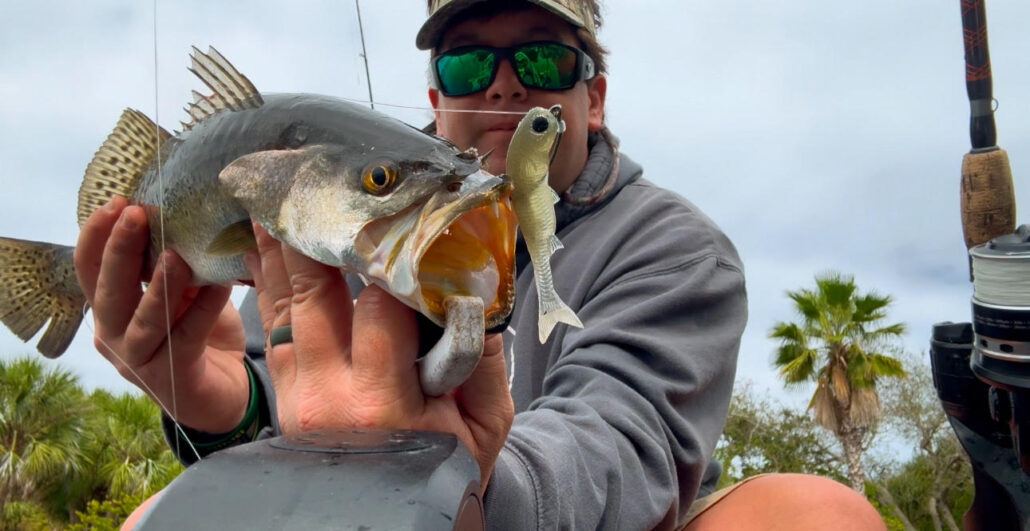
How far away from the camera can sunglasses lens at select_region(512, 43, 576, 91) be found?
9.46ft

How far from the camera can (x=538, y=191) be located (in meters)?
1.37

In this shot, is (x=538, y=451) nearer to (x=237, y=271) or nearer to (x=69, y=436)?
(x=237, y=271)

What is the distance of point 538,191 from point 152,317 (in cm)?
129

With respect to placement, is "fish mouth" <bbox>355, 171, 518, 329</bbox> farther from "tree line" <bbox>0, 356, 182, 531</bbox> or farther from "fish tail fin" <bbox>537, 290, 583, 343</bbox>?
"tree line" <bbox>0, 356, 182, 531</bbox>

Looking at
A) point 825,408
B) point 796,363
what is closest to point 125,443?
point 796,363

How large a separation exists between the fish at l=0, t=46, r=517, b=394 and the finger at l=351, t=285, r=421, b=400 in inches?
1.4

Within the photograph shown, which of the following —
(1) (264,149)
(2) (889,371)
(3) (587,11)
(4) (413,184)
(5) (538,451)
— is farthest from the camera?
(2) (889,371)

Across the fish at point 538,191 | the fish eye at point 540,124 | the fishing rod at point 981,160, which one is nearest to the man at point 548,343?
the fish at point 538,191

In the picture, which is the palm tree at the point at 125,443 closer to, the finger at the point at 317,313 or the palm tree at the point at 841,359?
the palm tree at the point at 841,359

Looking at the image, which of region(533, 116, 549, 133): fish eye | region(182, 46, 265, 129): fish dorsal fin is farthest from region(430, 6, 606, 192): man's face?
region(533, 116, 549, 133): fish eye

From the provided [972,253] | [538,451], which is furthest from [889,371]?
[538,451]

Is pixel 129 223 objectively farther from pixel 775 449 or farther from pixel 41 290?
pixel 775 449

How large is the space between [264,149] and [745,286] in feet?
5.82

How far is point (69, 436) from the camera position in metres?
17.8
